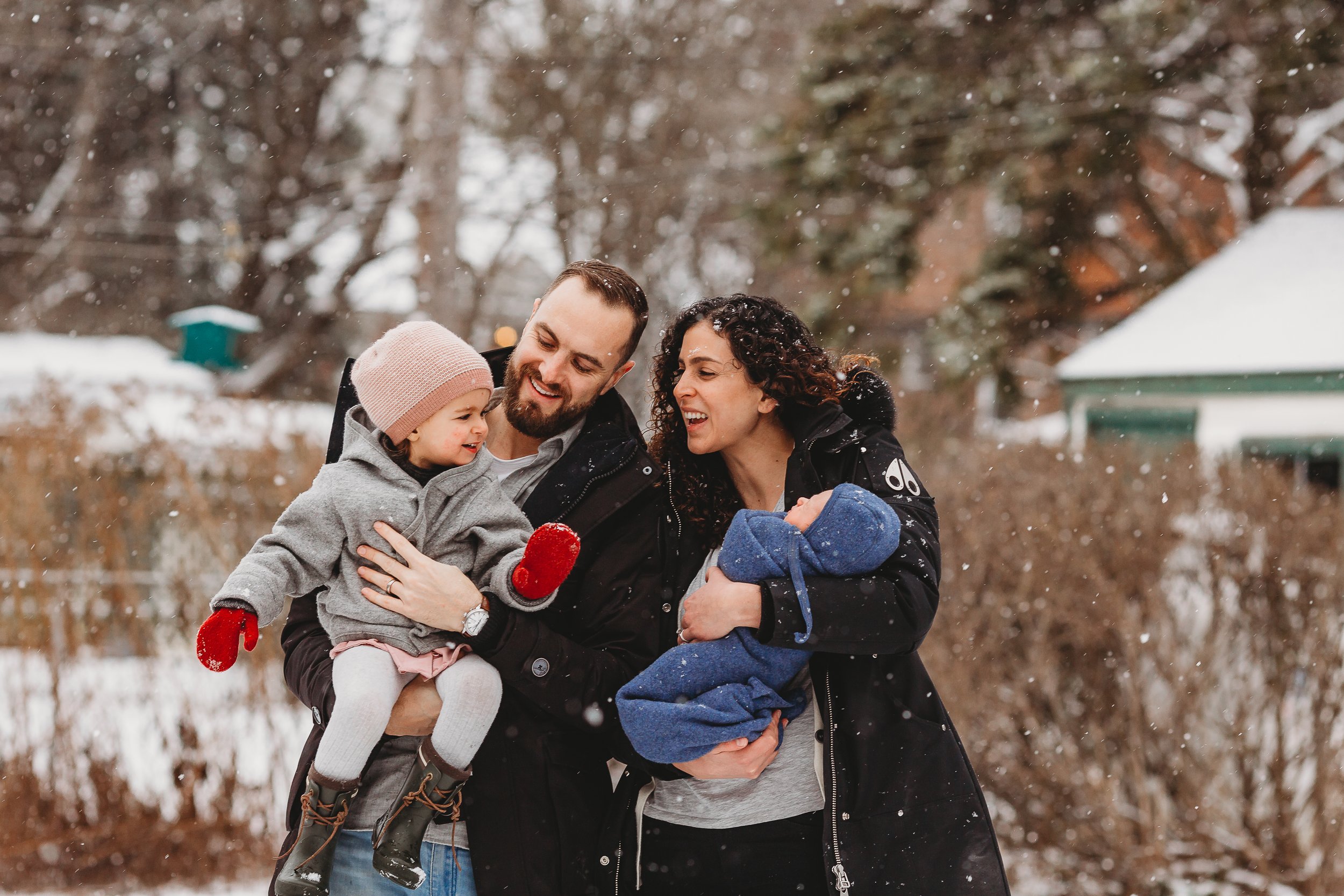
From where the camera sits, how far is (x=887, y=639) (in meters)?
2.09

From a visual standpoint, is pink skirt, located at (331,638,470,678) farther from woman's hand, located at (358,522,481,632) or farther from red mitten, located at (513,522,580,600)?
→ red mitten, located at (513,522,580,600)

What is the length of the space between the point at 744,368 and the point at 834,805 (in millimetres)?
955

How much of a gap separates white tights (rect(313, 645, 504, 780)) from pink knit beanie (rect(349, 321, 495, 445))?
0.50m

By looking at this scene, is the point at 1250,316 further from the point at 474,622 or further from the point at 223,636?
the point at 223,636

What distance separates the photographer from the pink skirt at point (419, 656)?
219 centimetres

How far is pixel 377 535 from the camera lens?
225 cm

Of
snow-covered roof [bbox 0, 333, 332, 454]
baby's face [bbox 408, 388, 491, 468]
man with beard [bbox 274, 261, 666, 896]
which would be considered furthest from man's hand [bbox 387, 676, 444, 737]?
snow-covered roof [bbox 0, 333, 332, 454]

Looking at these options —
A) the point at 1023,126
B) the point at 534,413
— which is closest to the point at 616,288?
the point at 534,413

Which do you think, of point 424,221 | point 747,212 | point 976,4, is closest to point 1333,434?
point 976,4

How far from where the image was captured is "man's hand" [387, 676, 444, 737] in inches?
86.7

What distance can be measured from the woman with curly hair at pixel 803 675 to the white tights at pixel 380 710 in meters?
0.41

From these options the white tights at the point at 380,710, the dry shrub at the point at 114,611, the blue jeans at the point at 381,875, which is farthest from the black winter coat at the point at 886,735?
the dry shrub at the point at 114,611

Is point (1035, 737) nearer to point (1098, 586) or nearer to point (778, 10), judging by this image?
point (1098, 586)

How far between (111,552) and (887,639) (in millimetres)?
5219
